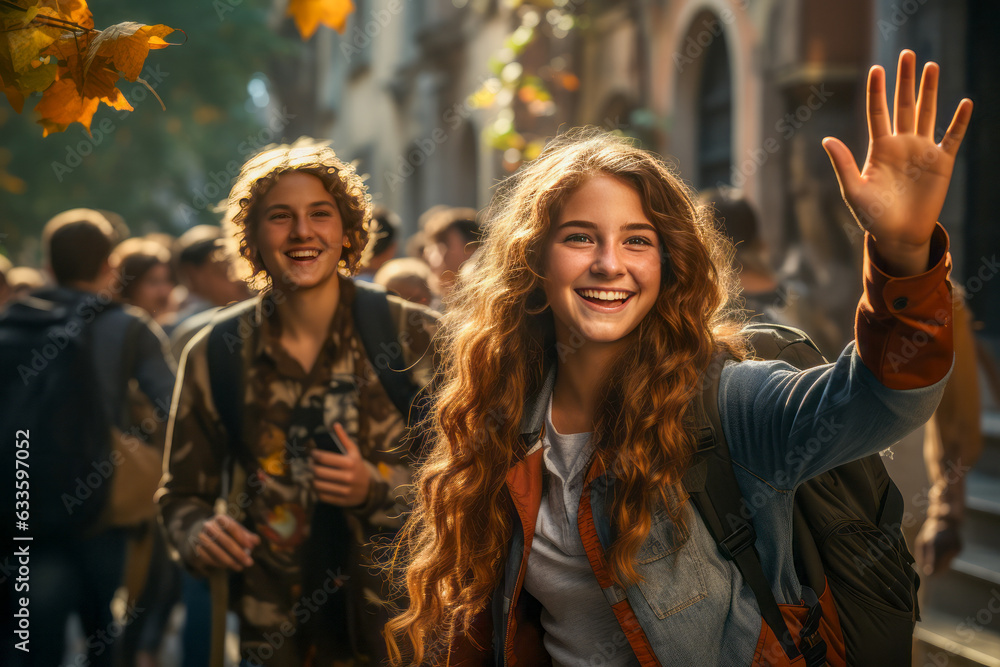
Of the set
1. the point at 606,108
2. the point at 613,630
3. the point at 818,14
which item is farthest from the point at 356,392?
the point at 606,108

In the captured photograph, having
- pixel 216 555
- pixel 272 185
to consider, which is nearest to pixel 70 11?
pixel 272 185

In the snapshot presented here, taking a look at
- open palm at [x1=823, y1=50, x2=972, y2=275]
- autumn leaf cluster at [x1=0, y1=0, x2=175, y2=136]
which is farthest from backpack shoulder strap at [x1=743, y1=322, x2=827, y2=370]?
autumn leaf cluster at [x1=0, y1=0, x2=175, y2=136]

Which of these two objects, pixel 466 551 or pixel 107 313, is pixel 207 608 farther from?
pixel 466 551

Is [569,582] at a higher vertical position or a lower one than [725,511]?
lower

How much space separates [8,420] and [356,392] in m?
1.95

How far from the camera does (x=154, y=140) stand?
650 inches

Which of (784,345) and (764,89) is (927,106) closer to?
(784,345)

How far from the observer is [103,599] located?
4074 millimetres

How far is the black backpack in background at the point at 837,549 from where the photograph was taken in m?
1.74

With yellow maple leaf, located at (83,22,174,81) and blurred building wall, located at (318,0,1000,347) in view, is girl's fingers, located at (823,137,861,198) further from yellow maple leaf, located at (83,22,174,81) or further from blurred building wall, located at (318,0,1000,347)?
blurred building wall, located at (318,0,1000,347)

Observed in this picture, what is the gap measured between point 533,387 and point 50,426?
2569 millimetres

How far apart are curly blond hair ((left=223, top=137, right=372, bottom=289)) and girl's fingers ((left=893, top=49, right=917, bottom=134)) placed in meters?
1.58

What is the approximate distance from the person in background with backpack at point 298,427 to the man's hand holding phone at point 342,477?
1 centimetres

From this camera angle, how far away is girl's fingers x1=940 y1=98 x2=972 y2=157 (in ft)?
4.65
